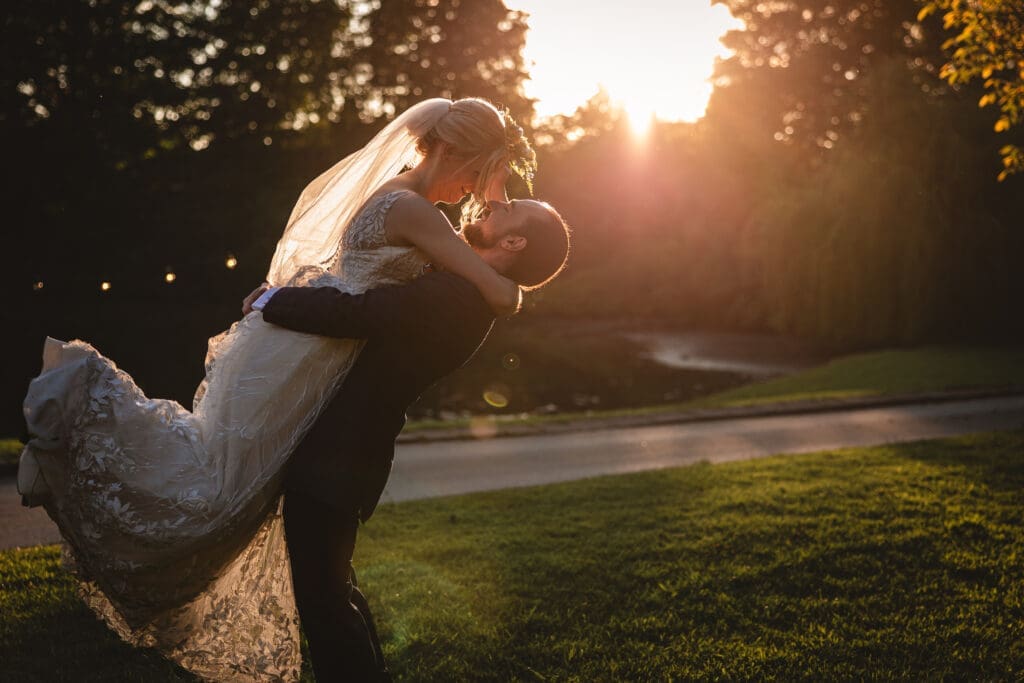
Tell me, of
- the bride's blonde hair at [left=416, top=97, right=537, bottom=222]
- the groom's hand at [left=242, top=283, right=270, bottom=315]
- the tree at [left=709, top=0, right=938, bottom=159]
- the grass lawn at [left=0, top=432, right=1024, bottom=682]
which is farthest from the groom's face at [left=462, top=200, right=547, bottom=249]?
the tree at [left=709, top=0, right=938, bottom=159]

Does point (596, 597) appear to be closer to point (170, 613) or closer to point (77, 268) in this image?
point (170, 613)

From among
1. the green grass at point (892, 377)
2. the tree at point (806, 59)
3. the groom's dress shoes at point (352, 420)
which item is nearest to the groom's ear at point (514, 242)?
the groom's dress shoes at point (352, 420)

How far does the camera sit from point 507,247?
260 cm

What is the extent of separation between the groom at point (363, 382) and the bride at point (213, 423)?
102 mm

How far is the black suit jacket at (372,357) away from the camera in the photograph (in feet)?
7.77

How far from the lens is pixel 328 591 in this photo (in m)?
2.54

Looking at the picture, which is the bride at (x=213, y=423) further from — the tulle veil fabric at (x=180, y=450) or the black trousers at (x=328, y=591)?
the black trousers at (x=328, y=591)

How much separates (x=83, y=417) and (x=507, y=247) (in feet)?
4.51

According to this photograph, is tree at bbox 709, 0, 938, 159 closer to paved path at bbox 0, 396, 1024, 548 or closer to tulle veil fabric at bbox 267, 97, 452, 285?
paved path at bbox 0, 396, 1024, 548

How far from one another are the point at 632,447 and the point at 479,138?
7998 mm

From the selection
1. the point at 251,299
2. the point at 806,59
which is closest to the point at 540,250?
the point at 251,299

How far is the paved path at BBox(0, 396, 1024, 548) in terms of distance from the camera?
787 centimetres

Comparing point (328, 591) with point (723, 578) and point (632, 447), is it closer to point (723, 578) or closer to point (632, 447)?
point (723, 578)

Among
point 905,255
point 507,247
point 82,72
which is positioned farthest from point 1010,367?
point 82,72
